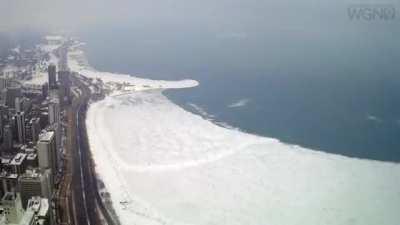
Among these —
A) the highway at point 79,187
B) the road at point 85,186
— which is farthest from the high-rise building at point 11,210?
the road at point 85,186

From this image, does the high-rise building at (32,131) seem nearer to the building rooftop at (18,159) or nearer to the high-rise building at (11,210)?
the building rooftop at (18,159)

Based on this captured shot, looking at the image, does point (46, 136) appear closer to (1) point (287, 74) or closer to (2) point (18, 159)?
(2) point (18, 159)

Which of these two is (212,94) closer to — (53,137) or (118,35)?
(53,137)

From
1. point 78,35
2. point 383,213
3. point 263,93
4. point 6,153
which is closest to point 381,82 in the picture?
point 263,93

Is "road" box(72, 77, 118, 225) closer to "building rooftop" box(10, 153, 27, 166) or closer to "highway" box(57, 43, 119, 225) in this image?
"highway" box(57, 43, 119, 225)

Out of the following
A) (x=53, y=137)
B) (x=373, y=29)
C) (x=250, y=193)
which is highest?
(x=373, y=29)

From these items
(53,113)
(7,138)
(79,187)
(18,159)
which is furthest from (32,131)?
(79,187)
